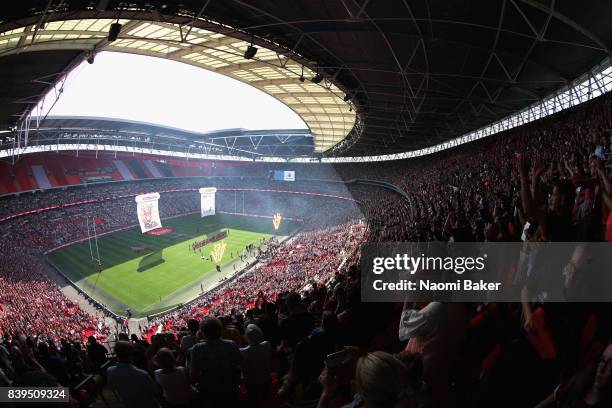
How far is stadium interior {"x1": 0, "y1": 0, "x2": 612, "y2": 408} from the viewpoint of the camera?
2641mm

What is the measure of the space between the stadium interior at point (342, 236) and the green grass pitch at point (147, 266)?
11.2 inches

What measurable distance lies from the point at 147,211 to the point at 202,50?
→ 66.7 feet

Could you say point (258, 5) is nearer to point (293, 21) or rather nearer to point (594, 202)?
point (293, 21)

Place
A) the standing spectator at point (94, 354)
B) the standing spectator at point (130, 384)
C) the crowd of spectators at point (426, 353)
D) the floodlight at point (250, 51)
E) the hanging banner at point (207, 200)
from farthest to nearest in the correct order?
the hanging banner at point (207, 200)
the floodlight at point (250, 51)
the standing spectator at point (94, 354)
the standing spectator at point (130, 384)
the crowd of spectators at point (426, 353)

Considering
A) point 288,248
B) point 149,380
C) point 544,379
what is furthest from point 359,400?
point 288,248

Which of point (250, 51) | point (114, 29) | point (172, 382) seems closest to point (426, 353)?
point (172, 382)

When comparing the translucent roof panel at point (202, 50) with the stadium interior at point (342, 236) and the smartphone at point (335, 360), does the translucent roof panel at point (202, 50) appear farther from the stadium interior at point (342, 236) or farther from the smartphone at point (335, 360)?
the smartphone at point (335, 360)

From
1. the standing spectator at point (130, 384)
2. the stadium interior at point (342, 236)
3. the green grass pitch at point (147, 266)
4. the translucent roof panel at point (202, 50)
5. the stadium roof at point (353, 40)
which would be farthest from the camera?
the green grass pitch at point (147, 266)

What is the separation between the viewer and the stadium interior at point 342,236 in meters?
2.64

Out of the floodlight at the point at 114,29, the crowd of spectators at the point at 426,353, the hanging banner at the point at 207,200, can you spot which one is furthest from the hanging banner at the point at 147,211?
the crowd of spectators at the point at 426,353

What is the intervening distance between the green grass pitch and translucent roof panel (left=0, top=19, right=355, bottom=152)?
673 inches

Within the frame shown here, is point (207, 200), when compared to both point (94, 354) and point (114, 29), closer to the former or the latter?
point (114, 29)

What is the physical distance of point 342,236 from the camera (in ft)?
115

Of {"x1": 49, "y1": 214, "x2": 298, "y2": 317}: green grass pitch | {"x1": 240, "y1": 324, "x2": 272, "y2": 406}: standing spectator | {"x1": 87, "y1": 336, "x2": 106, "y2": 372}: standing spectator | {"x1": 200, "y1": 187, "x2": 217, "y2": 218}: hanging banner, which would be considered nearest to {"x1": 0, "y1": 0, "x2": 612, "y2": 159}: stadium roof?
{"x1": 87, "y1": 336, "x2": 106, "y2": 372}: standing spectator
